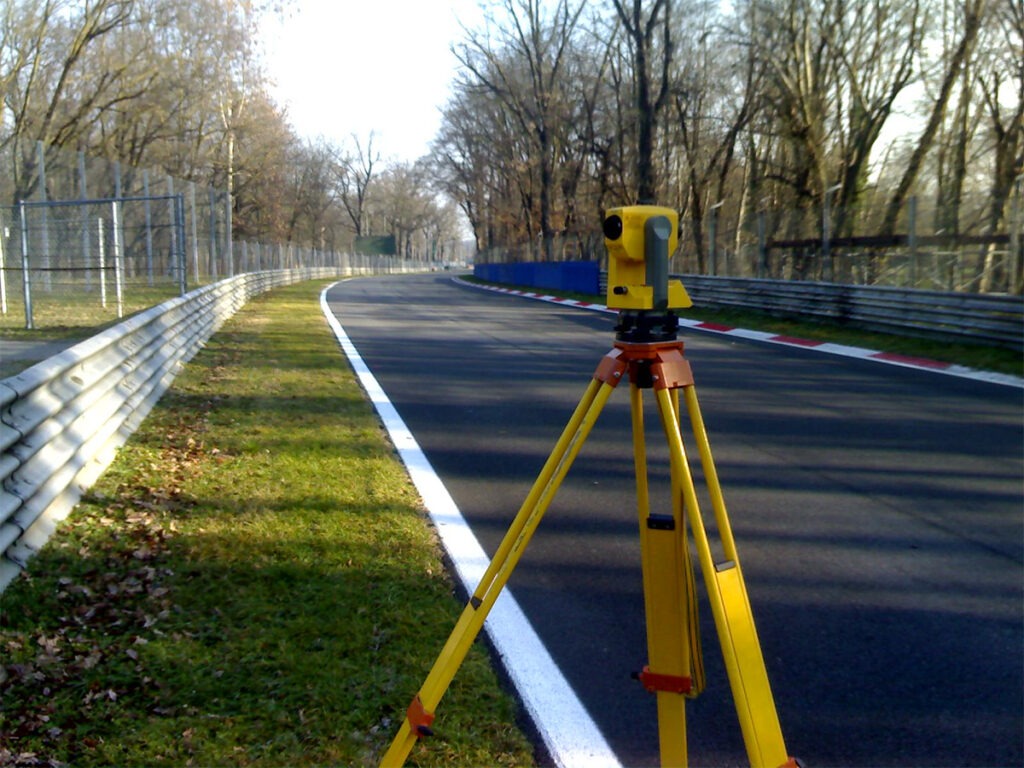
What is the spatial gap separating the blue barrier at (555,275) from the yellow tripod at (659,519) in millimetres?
30994

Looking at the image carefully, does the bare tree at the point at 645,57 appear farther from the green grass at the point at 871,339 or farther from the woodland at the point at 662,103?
the green grass at the point at 871,339

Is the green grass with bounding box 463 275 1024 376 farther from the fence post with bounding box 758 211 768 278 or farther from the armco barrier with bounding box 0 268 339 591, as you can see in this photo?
the armco barrier with bounding box 0 268 339 591

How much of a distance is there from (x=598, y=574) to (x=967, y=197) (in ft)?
53.7

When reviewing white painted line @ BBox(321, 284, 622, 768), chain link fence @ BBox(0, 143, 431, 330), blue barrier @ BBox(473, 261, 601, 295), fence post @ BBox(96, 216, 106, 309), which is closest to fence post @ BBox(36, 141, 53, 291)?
chain link fence @ BBox(0, 143, 431, 330)

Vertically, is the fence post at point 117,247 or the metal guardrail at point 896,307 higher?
the fence post at point 117,247

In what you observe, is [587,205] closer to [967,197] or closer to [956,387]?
[967,197]

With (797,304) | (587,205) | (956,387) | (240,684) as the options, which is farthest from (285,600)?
(587,205)

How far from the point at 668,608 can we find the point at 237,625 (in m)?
2.22

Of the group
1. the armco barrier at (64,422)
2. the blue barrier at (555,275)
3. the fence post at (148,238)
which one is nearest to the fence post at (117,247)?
the fence post at (148,238)

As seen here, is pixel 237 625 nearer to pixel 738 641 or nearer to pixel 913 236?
pixel 738 641

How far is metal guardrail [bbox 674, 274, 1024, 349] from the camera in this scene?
1409 centimetres

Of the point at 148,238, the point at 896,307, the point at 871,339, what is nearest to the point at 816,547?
the point at 871,339

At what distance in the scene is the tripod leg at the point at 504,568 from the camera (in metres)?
2.54

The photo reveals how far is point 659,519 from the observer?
2527 mm
